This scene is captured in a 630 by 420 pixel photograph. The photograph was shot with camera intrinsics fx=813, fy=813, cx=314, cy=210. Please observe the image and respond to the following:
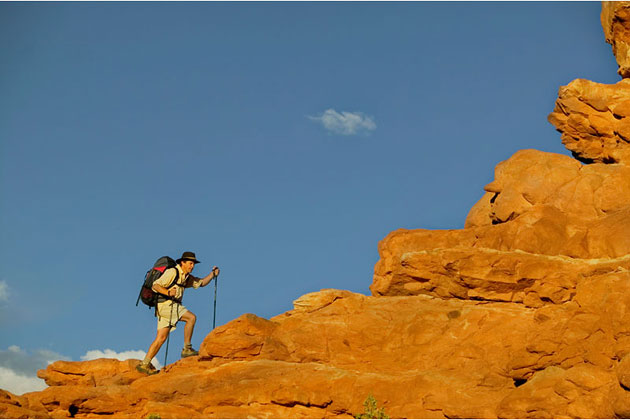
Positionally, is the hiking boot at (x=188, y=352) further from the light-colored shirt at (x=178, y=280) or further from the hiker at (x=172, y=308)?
the light-colored shirt at (x=178, y=280)

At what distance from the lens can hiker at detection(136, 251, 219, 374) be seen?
2944 cm

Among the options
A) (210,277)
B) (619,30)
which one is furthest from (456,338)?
(619,30)

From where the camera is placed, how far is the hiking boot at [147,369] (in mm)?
29078

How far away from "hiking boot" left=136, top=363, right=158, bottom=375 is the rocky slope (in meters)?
0.25

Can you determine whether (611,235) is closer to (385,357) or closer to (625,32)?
(385,357)

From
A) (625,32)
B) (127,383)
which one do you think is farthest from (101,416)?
(625,32)

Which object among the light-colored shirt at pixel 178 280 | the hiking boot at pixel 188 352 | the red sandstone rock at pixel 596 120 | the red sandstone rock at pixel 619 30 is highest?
the red sandstone rock at pixel 619 30

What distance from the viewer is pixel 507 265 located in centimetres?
2762

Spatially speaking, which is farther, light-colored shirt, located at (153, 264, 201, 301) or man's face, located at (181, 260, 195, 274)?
man's face, located at (181, 260, 195, 274)

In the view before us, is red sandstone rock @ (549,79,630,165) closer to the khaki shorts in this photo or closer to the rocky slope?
the rocky slope

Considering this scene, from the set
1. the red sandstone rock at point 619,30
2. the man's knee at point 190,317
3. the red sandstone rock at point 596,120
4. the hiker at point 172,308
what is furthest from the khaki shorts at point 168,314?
the red sandstone rock at point 619,30

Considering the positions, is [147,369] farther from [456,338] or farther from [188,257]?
[456,338]

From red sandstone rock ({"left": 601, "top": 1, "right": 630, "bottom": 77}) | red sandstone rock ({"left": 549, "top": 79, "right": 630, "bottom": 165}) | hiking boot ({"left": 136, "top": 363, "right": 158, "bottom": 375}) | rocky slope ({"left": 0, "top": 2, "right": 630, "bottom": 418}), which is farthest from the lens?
red sandstone rock ({"left": 601, "top": 1, "right": 630, "bottom": 77})

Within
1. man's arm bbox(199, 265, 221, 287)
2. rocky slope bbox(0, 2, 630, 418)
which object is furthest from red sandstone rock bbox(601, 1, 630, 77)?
→ man's arm bbox(199, 265, 221, 287)
